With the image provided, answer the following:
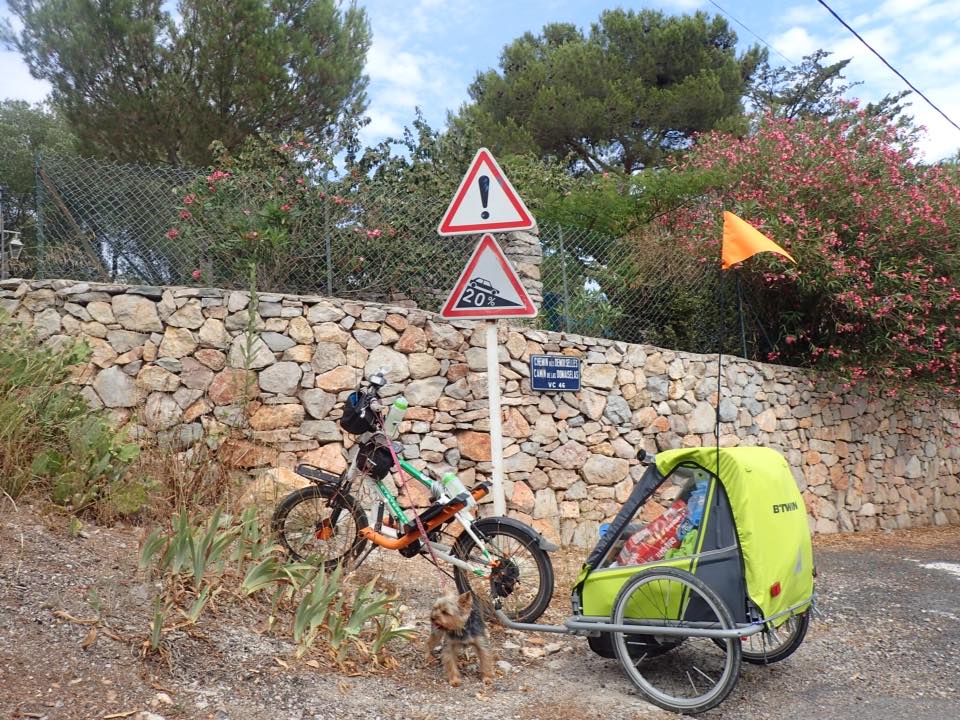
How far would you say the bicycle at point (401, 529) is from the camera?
4.36m

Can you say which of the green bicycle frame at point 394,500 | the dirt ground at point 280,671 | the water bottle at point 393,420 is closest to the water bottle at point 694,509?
the dirt ground at point 280,671

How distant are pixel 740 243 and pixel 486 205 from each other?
1446 millimetres

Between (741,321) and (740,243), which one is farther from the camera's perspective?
(741,321)

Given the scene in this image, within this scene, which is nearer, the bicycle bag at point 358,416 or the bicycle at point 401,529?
the bicycle at point 401,529

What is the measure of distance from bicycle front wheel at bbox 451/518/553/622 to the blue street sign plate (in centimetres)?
258

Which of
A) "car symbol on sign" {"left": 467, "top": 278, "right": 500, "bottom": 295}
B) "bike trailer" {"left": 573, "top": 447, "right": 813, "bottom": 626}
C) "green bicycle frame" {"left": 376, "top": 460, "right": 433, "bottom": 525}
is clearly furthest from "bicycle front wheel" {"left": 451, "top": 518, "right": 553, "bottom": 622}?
"car symbol on sign" {"left": 467, "top": 278, "right": 500, "bottom": 295}

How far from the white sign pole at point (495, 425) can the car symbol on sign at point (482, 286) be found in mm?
212

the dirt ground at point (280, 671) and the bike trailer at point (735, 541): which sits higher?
the bike trailer at point (735, 541)

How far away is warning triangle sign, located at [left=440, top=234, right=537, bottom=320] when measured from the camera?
4746 millimetres

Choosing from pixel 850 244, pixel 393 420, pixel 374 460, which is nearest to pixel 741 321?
pixel 850 244

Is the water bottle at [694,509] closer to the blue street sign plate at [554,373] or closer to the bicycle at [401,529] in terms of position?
the bicycle at [401,529]

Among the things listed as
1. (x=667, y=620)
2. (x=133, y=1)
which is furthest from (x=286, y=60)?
(x=667, y=620)

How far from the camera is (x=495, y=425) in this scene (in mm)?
4750

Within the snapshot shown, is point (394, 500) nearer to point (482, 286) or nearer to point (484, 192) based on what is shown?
point (482, 286)
